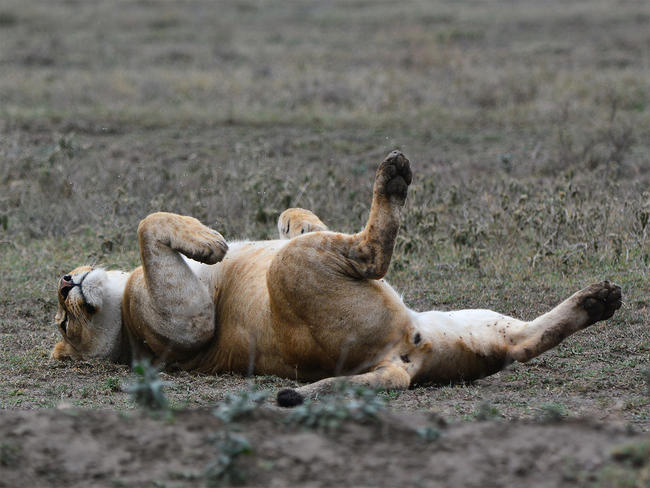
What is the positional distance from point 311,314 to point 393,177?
0.76m

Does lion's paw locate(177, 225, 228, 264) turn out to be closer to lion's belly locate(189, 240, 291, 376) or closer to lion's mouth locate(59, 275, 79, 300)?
lion's belly locate(189, 240, 291, 376)

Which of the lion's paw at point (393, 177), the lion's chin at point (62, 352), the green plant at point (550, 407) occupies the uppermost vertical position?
the lion's paw at point (393, 177)

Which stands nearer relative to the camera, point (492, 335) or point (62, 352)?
point (492, 335)

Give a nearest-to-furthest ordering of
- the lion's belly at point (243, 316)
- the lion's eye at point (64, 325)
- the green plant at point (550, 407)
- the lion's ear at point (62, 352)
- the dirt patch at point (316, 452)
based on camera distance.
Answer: the dirt patch at point (316, 452) < the green plant at point (550, 407) < the lion's belly at point (243, 316) < the lion's eye at point (64, 325) < the lion's ear at point (62, 352)

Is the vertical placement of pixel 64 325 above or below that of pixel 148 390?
below

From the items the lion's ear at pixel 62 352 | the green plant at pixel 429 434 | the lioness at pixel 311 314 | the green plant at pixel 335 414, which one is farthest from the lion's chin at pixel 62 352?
the green plant at pixel 429 434

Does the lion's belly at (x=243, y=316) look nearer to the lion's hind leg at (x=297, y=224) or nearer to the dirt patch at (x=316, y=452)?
the lion's hind leg at (x=297, y=224)

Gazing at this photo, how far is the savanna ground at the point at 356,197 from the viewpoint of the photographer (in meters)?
2.85

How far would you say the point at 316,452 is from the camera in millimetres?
2816

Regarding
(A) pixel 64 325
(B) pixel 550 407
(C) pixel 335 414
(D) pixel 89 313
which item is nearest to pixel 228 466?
(C) pixel 335 414

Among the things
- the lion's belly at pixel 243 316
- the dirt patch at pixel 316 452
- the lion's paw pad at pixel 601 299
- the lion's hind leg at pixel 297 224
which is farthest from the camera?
the lion's hind leg at pixel 297 224

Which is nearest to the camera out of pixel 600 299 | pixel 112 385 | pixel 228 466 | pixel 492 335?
pixel 228 466

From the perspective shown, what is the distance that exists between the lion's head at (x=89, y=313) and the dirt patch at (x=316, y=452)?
7.10 ft

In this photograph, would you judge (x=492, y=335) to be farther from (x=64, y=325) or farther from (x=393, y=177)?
(x=64, y=325)
